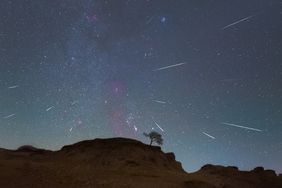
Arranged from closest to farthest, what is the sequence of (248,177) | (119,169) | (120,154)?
(119,169)
(120,154)
(248,177)

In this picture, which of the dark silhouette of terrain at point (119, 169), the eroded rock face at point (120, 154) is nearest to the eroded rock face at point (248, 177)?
the dark silhouette of terrain at point (119, 169)

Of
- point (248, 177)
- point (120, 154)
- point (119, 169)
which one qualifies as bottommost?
point (119, 169)

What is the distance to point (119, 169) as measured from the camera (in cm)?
5006

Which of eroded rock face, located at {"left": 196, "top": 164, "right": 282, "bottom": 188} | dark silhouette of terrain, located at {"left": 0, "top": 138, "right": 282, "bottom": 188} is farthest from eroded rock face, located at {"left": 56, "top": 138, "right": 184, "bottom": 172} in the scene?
eroded rock face, located at {"left": 196, "top": 164, "right": 282, "bottom": 188}

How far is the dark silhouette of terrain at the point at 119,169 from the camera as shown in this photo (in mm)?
32969

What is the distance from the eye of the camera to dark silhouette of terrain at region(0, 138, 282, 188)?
108 feet

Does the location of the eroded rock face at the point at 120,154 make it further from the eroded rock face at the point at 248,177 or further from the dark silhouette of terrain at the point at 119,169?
the eroded rock face at the point at 248,177

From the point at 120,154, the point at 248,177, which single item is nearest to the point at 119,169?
the point at 120,154

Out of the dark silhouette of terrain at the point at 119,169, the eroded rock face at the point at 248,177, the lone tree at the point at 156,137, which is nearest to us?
the dark silhouette of terrain at the point at 119,169

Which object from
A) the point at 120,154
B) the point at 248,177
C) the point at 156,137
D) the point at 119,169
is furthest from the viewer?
the point at 156,137

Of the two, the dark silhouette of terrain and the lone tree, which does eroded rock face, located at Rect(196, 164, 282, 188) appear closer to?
the dark silhouette of terrain

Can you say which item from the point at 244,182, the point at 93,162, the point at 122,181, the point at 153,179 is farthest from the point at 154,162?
the point at 122,181

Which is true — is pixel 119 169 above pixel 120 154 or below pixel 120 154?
below

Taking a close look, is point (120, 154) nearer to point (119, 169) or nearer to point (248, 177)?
point (119, 169)
